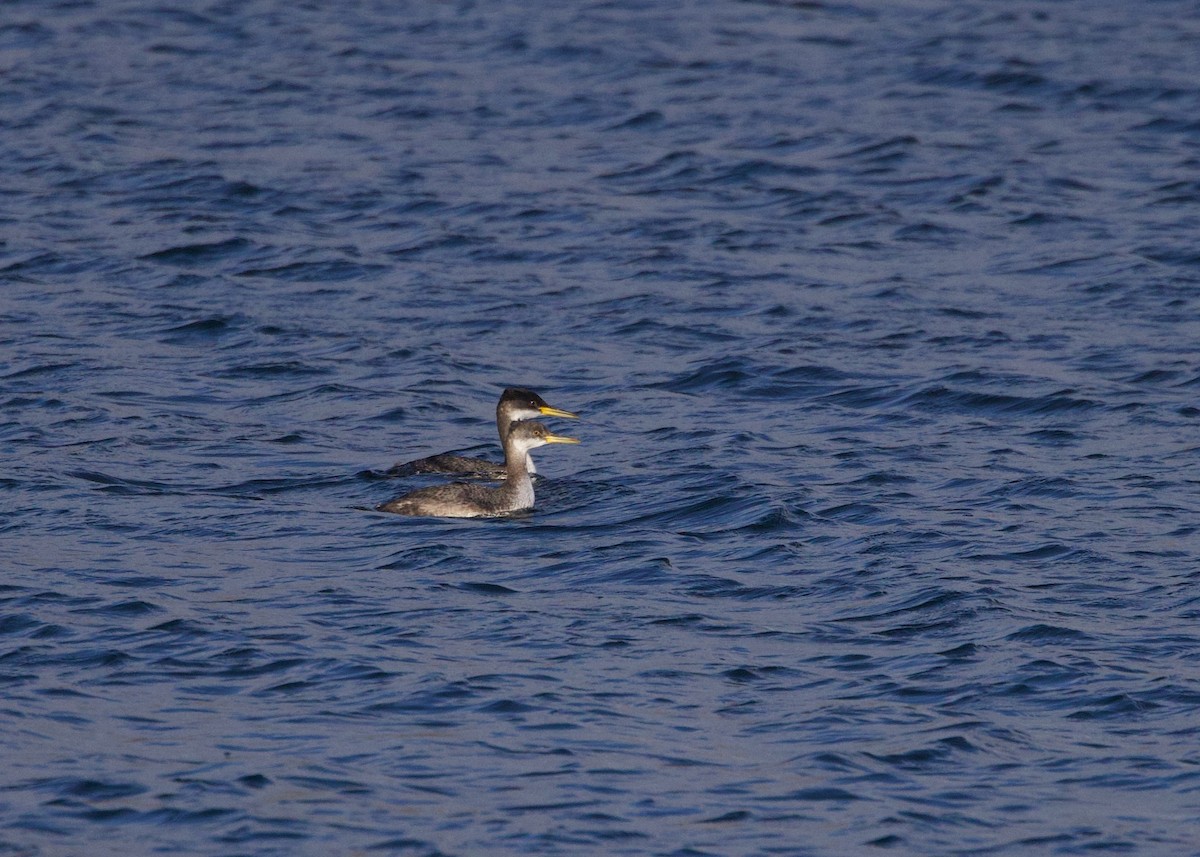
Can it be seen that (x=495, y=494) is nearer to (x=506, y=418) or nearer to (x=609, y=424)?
(x=506, y=418)

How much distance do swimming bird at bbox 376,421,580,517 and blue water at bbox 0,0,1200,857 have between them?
266mm

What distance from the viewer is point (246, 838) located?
10703 mm

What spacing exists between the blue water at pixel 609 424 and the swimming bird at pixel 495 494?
0.87 feet

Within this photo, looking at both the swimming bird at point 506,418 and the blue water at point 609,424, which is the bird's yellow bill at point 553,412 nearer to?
the swimming bird at point 506,418

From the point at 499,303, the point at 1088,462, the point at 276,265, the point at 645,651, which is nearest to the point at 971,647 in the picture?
the point at 645,651

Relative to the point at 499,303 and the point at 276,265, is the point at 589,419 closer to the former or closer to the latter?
the point at 499,303

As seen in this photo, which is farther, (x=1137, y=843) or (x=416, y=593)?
(x=416, y=593)

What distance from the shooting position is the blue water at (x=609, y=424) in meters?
11.5

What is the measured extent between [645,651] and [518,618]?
3.54 feet

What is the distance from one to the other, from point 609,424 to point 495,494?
2.39 metres

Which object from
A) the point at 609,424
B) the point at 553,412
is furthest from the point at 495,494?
the point at 609,424

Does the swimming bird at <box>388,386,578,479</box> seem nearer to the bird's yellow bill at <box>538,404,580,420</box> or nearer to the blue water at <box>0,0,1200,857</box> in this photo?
the bird's yellow bill at <box>538,404,580,420</box>

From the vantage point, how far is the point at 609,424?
1955 centimetres

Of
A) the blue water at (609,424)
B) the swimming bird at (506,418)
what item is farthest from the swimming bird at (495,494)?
the blue water at (609,424)
